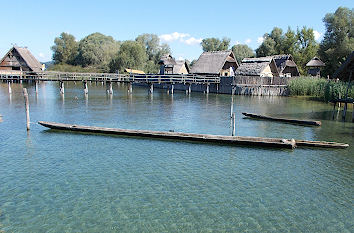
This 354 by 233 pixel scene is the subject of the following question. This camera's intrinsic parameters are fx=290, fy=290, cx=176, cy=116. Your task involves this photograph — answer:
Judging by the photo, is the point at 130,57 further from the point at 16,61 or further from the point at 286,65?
the point at 286,65

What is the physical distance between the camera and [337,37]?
190 feet

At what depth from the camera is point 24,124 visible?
22.2m

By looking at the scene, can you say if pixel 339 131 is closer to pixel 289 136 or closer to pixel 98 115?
pixel 289 136

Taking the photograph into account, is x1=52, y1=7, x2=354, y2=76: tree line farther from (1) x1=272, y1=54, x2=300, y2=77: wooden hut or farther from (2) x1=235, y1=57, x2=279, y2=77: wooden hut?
(2) x1=235, y1=57, x2=279, y2=77: wooden hut

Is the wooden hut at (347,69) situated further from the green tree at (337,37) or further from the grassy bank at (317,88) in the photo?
the green tree at (337,37)

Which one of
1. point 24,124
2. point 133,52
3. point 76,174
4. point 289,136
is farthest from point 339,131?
point 133,52

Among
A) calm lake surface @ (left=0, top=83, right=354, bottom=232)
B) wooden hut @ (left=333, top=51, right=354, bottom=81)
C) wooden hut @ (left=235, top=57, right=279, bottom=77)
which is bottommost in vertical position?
calm lake surface @ (left=0, top=83, right=354, bottom=232)

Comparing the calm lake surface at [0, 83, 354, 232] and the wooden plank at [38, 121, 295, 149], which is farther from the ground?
the wooden plank at [38, 121, 295, 149]

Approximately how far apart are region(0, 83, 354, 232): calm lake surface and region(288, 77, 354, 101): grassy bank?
18.1 m

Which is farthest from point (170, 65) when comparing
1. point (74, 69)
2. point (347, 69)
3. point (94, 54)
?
point (94, 54)

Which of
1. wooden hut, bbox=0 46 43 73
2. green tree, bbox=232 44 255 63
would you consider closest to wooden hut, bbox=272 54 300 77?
green tree, bbox=232 44 255 63

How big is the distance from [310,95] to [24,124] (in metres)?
39.2

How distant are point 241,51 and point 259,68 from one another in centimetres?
5252

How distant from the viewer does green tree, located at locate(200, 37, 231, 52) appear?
4195 inches
